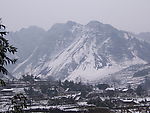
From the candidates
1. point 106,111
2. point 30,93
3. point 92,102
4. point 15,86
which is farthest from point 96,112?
point 15,86

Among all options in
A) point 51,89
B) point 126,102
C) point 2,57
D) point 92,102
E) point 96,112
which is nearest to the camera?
point 2,57

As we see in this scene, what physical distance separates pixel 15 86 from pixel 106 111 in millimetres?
45926

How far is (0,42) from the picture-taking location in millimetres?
11203

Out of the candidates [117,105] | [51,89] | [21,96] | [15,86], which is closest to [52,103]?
[117,105]

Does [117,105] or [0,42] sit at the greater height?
[0,42]

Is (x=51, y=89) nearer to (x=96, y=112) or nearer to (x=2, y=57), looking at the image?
(x=96, y=112)

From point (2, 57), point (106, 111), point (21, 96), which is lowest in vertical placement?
point (106, 111)

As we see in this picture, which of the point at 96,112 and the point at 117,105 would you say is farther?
the point at 117,105

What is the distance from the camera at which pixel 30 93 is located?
285 feet

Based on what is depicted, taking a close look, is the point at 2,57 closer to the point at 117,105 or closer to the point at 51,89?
the point at 117,105

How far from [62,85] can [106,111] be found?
45909 mm

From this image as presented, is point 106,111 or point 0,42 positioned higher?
point 0,42

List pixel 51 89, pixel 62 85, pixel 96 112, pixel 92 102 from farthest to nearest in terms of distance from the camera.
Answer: pixel 62 85
pixel 51 89
pixel 92 102
pixel 96 112

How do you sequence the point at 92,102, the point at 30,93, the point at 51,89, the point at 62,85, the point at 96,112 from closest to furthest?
the point at 96,112 < the point at 92,102 < the point at 30,93 < the point at 51,89 < the point at 62,85
